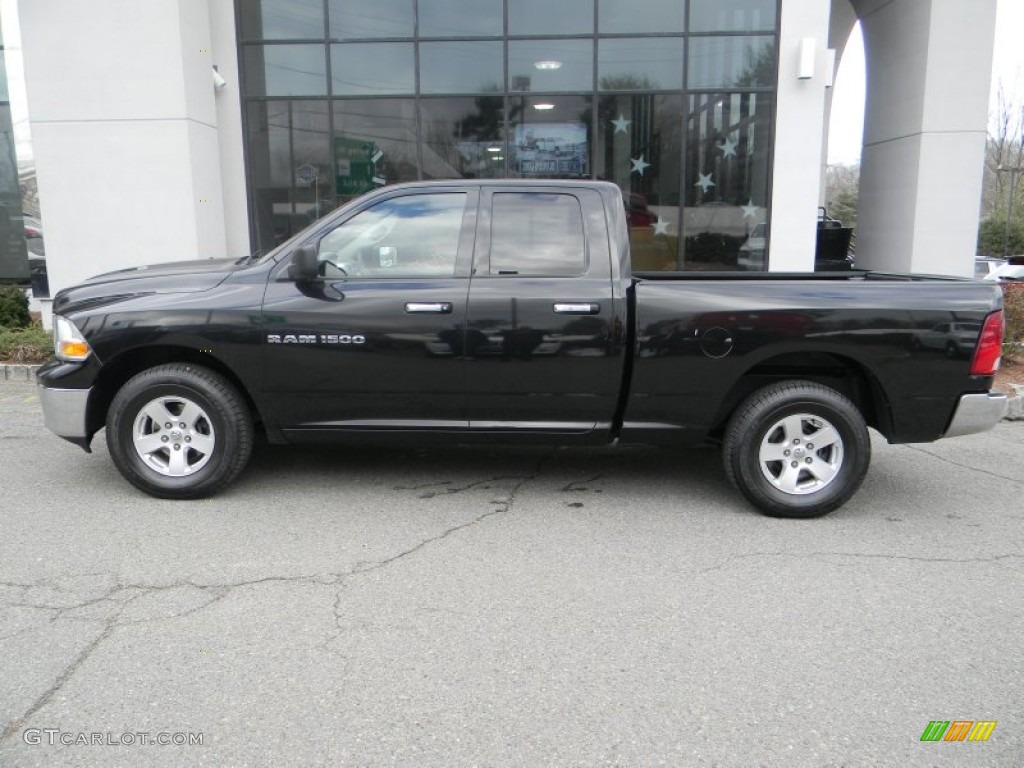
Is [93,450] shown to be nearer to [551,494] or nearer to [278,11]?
[551,494]

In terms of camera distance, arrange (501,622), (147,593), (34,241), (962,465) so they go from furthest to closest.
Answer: (34,241)
(962,465)
(147,593)
(501,622)

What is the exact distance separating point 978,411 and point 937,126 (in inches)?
357

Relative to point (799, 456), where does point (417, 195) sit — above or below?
above

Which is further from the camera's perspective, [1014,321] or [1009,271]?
[1009,271]

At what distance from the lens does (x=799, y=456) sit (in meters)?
4.90

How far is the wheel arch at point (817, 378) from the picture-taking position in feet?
16.3

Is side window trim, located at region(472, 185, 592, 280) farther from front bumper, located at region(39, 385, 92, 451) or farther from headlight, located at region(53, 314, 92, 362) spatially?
front bumper, located at region(39, 385, 92, 451)

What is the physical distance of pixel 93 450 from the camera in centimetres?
624

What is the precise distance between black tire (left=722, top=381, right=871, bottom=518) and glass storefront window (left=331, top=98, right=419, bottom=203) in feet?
29.9

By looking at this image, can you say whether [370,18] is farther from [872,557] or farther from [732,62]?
[872,557]

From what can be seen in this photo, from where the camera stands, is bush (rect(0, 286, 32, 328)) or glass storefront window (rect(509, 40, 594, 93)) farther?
glass storefront window (rect(509, 40, 594, 93))

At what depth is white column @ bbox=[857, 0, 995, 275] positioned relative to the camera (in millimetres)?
11938

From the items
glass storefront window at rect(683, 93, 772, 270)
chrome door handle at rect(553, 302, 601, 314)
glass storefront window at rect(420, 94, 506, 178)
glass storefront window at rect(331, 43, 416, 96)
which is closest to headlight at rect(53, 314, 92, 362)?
chrome door handle at rect(553, 302, 601, 314)

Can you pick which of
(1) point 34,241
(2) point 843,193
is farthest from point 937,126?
(2) point 843,193
